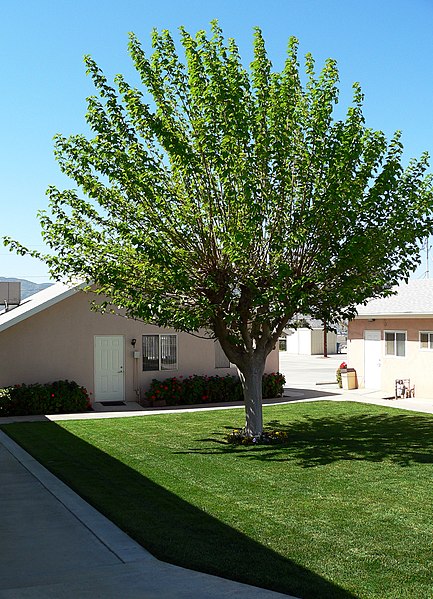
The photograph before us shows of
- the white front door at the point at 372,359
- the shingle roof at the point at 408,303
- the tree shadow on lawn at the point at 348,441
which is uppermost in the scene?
the shingle roof at the point at 408,303

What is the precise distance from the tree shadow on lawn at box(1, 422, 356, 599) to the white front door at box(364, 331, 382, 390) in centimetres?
1511

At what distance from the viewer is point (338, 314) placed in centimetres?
1559

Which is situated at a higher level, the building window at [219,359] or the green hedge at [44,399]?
the building window at [219,359]

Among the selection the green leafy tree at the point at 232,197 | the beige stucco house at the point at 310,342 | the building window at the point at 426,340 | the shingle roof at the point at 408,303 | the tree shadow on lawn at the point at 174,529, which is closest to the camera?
the tree shadow on lawn at the point at 174,529

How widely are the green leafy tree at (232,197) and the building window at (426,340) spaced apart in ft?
32.3

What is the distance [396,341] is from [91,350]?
1090 cm

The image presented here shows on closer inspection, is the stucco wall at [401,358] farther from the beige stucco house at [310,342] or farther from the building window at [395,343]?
the beige stucco house at [310,342]

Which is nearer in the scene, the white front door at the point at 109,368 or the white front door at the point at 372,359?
the white front door at the point at 109,368

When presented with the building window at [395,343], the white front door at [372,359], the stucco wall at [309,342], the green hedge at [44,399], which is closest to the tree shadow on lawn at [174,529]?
the green hedge at [44,399]

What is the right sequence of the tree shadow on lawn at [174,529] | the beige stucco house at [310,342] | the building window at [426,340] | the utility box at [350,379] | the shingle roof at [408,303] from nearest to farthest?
the tree shadow on lawn at [174,529], the building window at [426,340], the shingle roof at [408,303], the utility box at [350,379], the beige stucco house at [310,342]

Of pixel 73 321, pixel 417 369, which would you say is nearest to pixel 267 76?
pixel 73 321

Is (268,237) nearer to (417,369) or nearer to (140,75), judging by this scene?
(140,75)

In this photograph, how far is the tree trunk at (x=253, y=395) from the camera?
15.6 metres

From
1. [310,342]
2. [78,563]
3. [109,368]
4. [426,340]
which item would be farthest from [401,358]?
[310,342]
